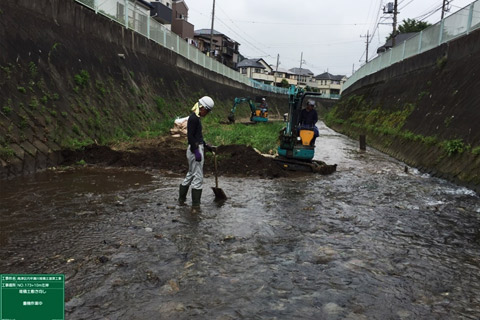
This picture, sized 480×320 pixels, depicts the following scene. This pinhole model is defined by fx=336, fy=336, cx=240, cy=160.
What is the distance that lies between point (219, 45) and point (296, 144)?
6142cm

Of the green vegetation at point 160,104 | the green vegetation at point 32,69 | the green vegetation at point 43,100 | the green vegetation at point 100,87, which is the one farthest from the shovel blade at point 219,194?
the green vegetation at point 160,104

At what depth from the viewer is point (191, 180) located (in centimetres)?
745

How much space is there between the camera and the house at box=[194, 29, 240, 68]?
205 ft

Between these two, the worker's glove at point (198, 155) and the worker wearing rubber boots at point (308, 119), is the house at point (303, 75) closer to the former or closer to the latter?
the worker wearing rubber boots at point (308, 119)

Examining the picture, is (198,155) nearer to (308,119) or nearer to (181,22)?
(308,119)

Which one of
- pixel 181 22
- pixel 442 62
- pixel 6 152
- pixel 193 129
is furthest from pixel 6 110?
pixel 181 22

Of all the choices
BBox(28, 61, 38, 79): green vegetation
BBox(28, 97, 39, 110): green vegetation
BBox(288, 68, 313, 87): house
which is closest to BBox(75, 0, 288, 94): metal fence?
BBox(28, 61, 38, 79): green vegetation

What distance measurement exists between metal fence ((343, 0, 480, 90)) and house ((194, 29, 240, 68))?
135 ft

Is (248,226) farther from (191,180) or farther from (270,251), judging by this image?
(191,180)

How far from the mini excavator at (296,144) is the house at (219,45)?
52.8 metres

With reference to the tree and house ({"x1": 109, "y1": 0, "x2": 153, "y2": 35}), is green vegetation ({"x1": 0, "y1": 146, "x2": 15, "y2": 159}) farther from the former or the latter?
the tree

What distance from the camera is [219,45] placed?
6862cm

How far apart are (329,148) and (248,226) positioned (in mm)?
15298

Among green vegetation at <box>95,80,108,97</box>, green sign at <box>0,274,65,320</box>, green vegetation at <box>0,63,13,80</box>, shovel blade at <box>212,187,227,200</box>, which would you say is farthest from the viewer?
green vegetation at <box>95,80,108,97</box>
